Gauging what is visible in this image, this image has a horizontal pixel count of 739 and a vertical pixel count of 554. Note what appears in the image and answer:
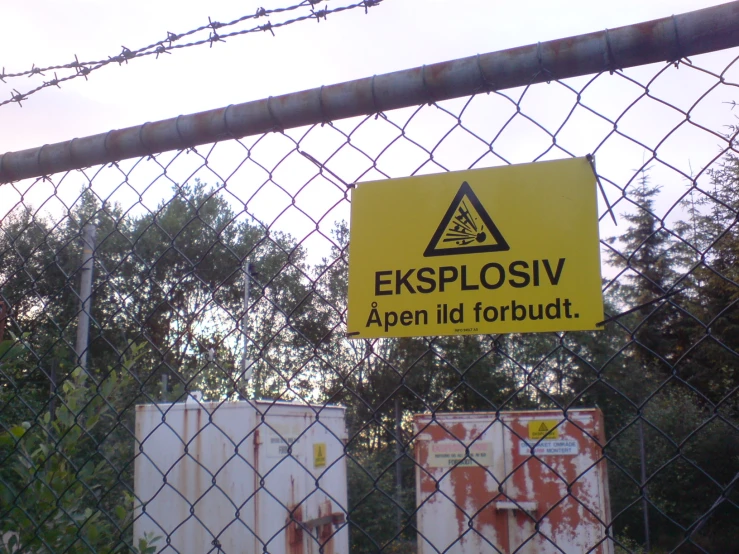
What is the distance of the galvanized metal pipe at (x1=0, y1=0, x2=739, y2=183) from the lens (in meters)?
1.22

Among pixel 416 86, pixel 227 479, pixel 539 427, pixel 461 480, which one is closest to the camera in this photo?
pixel 416 86

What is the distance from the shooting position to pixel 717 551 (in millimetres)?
11180

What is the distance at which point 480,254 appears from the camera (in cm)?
127

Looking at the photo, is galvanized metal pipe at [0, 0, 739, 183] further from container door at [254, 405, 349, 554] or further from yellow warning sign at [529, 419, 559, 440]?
yellow warning sign at [529, 419, 559, 440]

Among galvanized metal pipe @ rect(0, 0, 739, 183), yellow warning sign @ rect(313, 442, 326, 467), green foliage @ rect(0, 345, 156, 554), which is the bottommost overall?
green foliage @ rect(0, 345, 156, 554)

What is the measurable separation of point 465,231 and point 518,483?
491 cm

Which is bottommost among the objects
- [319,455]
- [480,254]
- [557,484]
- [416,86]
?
[557,484]

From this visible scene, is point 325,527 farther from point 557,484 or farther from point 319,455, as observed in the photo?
point 557,484

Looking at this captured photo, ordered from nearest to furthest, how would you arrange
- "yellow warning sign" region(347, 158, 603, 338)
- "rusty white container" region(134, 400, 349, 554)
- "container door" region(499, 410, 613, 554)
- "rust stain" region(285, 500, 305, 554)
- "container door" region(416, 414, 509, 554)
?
1. "yellow warning sign" region(347, 158, 603, 338)
2. "rusty white container" region(134, 400, 349, 554)
3. "rust stain" region(285, 500, 305, 554)
4. "container door" region(499, 410, 613, 554)
5. "container door" region(416, 414, 509, 554)

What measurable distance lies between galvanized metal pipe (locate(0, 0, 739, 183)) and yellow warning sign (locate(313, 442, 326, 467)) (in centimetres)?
371

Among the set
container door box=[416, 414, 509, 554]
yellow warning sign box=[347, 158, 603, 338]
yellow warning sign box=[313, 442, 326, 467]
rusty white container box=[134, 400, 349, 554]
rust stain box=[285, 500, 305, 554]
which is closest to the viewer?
yellow warning sign box=[347, 158, 603, 338]

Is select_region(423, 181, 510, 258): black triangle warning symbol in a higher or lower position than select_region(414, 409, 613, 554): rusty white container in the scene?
higher

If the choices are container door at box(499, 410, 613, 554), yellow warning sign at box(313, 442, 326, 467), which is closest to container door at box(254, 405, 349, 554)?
yellow warning sign at box(313, 442, 326, 467)

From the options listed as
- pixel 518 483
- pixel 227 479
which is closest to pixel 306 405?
pixel 227 479
